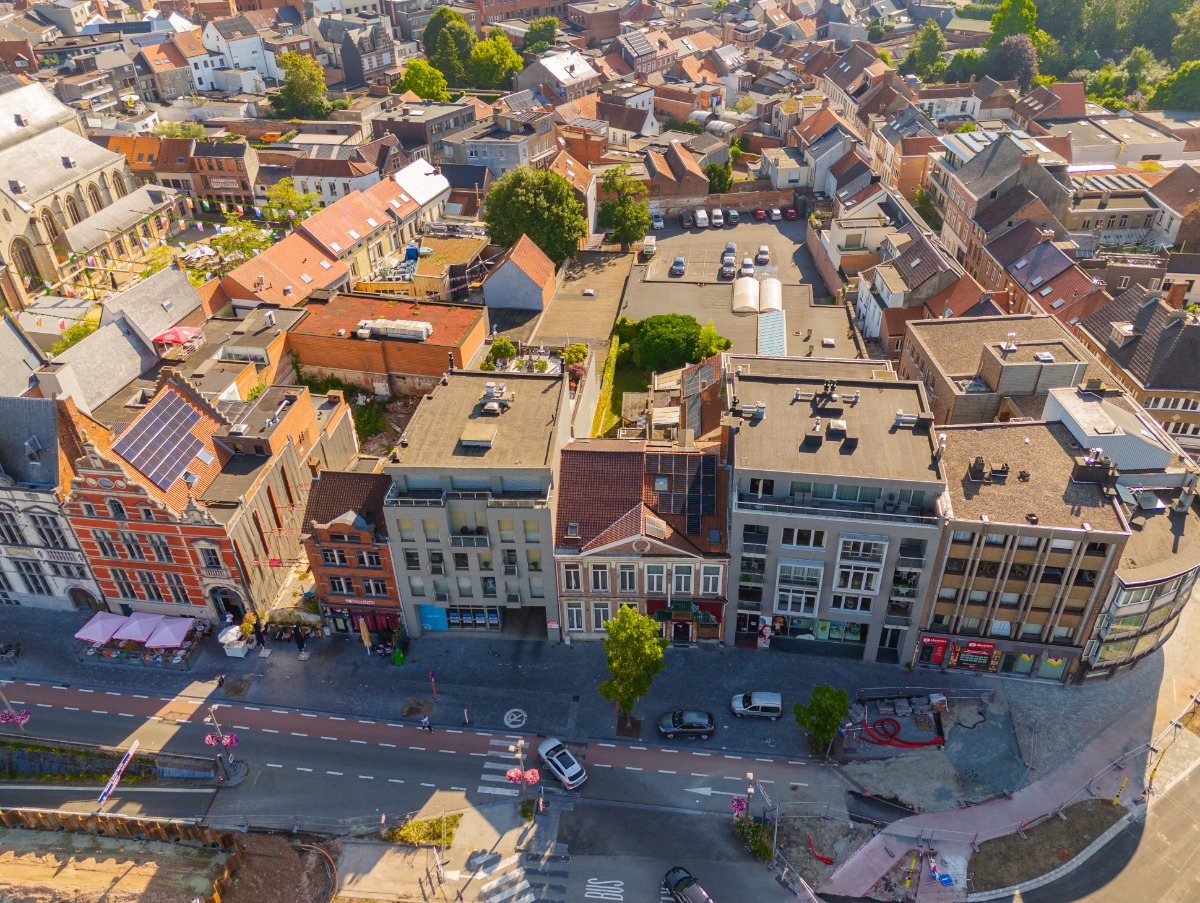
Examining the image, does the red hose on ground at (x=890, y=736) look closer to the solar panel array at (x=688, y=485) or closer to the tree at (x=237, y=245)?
the solar panel array at (x=688, y=485)

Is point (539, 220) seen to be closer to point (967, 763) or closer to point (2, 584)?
point (2, 584)

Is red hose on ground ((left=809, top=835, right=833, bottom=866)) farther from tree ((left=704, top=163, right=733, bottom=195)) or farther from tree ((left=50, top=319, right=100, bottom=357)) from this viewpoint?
tree ((left=704, top=163, right=733, bottom=195))

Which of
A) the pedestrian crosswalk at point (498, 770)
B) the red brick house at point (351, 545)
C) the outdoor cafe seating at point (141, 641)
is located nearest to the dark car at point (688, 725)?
the pedestrian crosswalk at point (498, 770)

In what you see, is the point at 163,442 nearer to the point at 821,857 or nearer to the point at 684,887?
the point at 684,887

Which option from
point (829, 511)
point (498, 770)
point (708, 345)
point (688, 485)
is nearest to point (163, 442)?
point (498, 770)

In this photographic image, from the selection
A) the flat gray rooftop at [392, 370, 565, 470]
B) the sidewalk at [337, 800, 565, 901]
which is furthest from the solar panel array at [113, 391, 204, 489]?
the sidewalk at [337, 800, 565, 901]

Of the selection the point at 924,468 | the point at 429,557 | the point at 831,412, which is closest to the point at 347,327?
the point at 429,557
